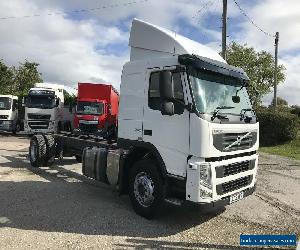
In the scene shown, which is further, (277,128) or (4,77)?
(4,77)

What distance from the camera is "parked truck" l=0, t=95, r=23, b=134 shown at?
2617 centimetres

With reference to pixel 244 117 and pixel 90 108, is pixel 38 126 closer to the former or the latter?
pixel 90 108

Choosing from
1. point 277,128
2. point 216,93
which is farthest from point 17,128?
point 216,93

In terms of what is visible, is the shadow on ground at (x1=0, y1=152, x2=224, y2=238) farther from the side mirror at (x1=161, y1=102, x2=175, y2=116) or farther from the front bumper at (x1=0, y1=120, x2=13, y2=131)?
the front bumper at (x1=0, y1=120, x2=13, y2=131)

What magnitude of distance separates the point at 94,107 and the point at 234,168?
52.0 ft

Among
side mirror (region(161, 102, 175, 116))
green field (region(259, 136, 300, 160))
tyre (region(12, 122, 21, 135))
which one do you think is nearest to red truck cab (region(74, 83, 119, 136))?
tyre (region(12, 122, 21, 135))

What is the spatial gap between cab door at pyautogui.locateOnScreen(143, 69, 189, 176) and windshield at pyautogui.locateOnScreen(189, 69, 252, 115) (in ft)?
0.75

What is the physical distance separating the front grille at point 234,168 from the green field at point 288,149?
1241 cm

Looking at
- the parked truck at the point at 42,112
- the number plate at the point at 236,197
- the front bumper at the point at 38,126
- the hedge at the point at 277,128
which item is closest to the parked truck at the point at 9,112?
the parked truck at the point at 42,112

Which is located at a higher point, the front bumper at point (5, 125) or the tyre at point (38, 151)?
the front bumper at point (5, 125)

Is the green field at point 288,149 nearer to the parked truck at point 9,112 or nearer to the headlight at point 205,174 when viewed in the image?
the headlight at point 205,174

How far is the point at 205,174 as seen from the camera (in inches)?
249

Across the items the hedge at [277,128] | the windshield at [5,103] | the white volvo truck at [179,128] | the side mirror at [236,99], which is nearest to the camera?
the white volvo truck at [179,128]

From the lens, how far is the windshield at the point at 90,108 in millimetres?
21797
